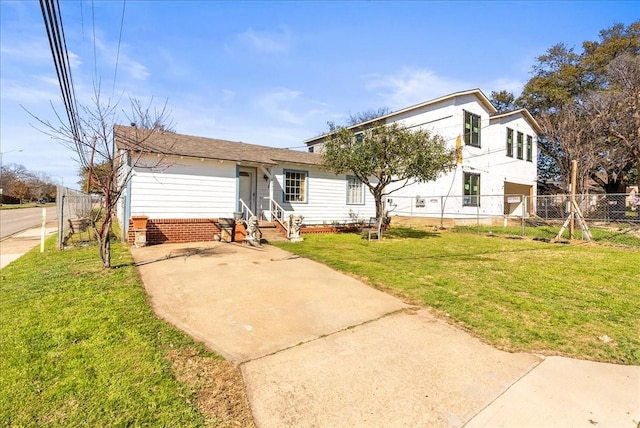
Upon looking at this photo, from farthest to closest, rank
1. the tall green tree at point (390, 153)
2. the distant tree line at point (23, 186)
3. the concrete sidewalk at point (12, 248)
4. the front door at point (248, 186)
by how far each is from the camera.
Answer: the distant tree line at point (23, 186) → the front door at point (248, 186) → the tall green tree at point (390, 153) → the concrete sidewalk at point (12, 248)

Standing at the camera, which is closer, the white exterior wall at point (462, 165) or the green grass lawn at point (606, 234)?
the green grass lawn at point (606, 234)

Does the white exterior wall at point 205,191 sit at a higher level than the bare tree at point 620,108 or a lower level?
lower

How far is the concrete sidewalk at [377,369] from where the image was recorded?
2.51 m

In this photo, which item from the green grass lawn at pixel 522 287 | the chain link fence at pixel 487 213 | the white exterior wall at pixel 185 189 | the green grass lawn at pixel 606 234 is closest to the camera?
the green grass lawn at pixel 522 287

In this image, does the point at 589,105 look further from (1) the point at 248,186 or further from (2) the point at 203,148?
(2) the point at 203,148

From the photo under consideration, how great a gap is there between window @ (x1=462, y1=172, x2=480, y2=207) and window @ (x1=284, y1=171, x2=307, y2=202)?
9739mm

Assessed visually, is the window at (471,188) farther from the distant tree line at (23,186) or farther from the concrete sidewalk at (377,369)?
the distant tree line at (23,186)

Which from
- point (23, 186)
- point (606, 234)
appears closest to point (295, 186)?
point (606, 234)

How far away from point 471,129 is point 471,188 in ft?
11.3

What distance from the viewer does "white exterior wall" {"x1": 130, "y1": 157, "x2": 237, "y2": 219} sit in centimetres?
1094

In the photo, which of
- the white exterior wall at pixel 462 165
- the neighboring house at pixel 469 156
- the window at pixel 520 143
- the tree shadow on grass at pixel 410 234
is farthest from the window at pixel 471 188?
the window at pixel 520 143

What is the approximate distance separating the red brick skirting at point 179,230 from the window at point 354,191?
723 cm

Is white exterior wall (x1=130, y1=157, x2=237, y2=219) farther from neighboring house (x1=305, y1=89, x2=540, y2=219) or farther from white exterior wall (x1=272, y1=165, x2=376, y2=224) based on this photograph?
neighboring house (x1=305, y1=89, x2=540, y2=219)

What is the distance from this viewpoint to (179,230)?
11.2 m
